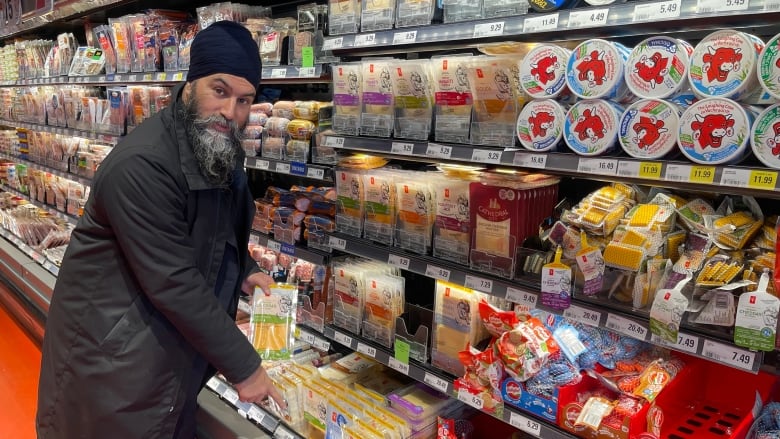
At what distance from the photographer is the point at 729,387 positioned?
1.87 meters

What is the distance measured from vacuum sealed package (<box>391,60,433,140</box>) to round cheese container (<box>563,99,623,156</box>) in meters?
0.61

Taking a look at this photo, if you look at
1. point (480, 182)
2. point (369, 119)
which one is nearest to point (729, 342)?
point (480, 182)

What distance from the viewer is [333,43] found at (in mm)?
2256

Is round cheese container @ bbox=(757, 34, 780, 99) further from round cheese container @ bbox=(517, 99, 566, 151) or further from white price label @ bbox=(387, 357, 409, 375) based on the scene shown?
white price label @ bbox=(387, 357, 409, 375)

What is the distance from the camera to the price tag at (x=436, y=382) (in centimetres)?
199

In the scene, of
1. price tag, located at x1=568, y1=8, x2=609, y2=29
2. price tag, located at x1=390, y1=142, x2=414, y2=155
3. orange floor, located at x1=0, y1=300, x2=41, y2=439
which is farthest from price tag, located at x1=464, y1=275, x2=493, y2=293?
orange floor, located at x1=0, y1=300, x2=41, y2=439

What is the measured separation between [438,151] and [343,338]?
3.24ft

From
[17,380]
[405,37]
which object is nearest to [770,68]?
[405,37]

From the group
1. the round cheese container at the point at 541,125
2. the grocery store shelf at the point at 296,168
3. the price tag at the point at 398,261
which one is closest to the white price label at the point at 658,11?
the round cheese container at the point at 541,125

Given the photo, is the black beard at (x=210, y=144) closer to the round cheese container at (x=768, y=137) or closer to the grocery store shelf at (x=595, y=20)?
the grocery store shelf at (x=595, y=20)

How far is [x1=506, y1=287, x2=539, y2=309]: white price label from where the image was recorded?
170 centimetres

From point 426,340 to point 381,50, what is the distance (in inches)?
47.6

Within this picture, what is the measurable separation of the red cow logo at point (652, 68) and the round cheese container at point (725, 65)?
0.23ft

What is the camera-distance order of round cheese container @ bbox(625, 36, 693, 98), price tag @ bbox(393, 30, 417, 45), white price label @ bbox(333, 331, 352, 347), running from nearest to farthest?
round cheese container @ bbox(625, 36, 693, 98) → price tag @ bbox(393, 30, 417, 45) → white price label @ bbox(333, 331, 352, 347)
